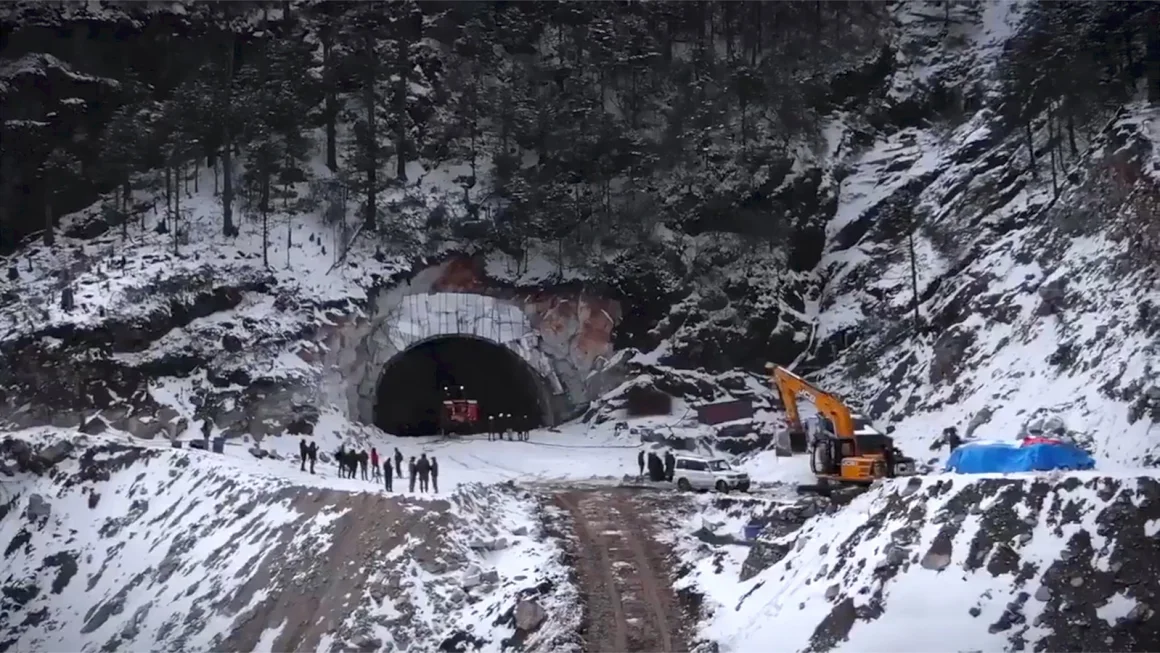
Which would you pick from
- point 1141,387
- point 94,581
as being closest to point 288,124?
point 94,581

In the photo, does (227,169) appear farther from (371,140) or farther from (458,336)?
(458,336)

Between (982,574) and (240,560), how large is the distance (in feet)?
64.2

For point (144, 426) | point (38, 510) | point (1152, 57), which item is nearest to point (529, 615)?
point (38, 510)

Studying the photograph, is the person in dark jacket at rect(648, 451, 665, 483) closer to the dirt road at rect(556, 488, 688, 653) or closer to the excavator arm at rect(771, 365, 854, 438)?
the dirt road at rect(556, 488, 688, 653)

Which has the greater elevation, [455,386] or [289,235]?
[289,235]

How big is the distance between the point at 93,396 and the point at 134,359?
2.53 metres

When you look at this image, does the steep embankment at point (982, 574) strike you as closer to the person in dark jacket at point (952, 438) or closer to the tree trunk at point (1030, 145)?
the person in dark jacket at point (952, 438)

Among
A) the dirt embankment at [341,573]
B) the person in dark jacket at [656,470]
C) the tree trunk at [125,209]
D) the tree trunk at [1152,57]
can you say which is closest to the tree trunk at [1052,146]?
the tree trunk at [1152,57]

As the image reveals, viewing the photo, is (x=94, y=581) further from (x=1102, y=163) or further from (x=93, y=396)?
(x=1102, y=163)

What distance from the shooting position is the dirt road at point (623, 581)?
2170 cm

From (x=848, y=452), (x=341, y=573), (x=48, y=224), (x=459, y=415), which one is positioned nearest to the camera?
(x=341, y=573)

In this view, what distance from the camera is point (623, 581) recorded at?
24.8 meters

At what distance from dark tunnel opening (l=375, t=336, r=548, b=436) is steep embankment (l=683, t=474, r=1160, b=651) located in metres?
32.3

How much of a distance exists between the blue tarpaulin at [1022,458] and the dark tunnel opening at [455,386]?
3060 centimetres
